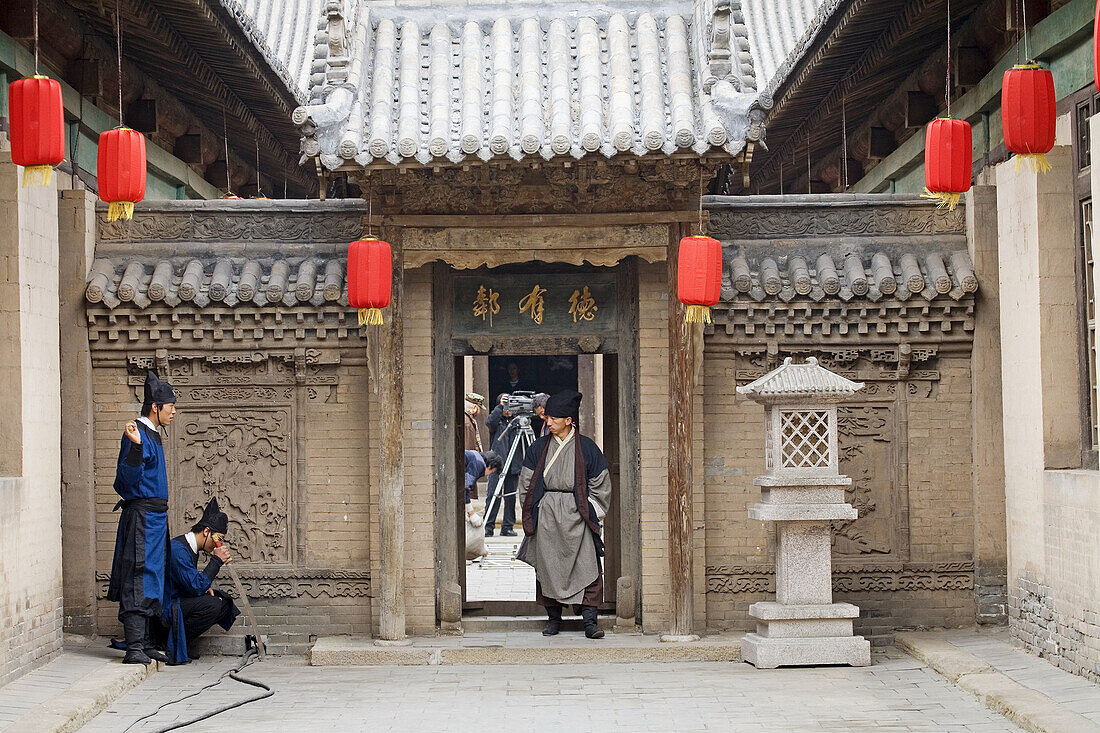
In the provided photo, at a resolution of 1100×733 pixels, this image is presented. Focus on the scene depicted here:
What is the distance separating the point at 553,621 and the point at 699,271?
10.4 feet

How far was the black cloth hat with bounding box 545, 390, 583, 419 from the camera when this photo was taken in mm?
11039

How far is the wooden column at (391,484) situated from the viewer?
34.1ft

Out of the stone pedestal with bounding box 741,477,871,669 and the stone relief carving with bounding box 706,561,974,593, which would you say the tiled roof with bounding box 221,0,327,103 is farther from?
the stone pedestal with bounding box 741,477,871,669

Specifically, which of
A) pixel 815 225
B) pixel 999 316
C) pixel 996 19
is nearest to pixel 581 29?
pixel 815 225

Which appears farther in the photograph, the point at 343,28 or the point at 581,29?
the point at 581,29

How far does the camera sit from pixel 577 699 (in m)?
8.93

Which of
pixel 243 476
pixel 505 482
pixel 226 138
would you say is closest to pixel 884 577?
pixel 243 476

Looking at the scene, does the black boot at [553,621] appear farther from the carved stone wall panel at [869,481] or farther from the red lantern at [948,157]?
the red lantern at [948,157]

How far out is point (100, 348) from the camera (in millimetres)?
10781

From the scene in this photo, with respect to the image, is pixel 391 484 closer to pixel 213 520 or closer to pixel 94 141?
pixel 213 520

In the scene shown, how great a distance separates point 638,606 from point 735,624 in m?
0.82

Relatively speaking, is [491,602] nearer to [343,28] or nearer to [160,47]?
[343,28]

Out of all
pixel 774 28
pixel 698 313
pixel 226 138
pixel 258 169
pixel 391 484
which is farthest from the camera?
pixel 774 28

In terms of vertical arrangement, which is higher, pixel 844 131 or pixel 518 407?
pixel 844 131
